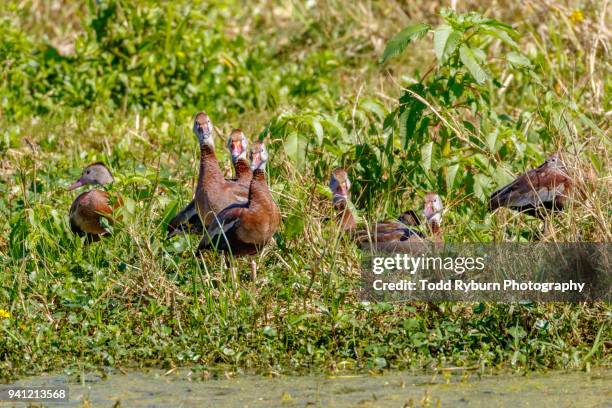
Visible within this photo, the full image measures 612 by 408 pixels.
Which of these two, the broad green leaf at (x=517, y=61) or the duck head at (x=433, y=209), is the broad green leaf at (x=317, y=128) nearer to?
the duck head at (x=433, y=209)

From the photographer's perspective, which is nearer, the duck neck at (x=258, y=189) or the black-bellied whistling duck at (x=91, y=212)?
the duck neck at (x=258, y=189)

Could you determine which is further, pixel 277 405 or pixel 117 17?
pixel 117 17

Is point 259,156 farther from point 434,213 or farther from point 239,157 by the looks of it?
point 434,213

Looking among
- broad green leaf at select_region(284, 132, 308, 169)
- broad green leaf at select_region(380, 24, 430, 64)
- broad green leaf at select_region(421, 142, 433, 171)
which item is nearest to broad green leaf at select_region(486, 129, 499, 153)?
broad green leaf at select_region(421, 142, 433, 171)

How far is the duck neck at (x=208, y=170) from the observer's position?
8281mm

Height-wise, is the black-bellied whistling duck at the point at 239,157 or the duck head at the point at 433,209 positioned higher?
the black-bellied whistling duck at the point at 239,157

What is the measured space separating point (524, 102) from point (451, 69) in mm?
3283

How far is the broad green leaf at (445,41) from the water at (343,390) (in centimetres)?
227

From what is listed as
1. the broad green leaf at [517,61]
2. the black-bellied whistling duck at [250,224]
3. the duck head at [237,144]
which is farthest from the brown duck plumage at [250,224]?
the broad green leaf at [517,61]

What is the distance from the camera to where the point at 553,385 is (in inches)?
234

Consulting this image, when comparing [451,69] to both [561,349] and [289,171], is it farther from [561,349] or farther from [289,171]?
[561,349]

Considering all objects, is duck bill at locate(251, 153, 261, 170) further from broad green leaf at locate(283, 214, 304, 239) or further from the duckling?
the duckling

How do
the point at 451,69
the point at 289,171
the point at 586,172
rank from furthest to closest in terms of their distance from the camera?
the point at 289,171 → the point at 451,69 → the point at 586,172

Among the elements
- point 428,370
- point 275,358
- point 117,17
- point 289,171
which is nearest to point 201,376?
point 275,358
